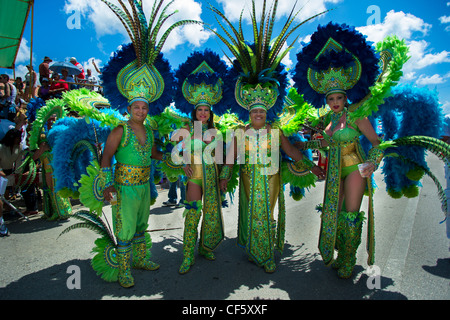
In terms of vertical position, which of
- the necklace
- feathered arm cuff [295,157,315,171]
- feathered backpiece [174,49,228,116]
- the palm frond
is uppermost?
feathered backpiece [174,49,228,116]

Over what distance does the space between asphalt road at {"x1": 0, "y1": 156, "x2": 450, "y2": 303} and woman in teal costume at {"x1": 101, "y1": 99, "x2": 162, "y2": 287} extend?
42 cm

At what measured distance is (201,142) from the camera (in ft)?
9.88

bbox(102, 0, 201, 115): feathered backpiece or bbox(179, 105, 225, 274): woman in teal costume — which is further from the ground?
bbox(102, 0, 201, 115): feathered backpiece

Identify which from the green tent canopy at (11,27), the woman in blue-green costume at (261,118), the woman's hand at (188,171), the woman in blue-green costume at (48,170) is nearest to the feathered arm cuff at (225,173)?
the woman in blue-green costume at (261,118)

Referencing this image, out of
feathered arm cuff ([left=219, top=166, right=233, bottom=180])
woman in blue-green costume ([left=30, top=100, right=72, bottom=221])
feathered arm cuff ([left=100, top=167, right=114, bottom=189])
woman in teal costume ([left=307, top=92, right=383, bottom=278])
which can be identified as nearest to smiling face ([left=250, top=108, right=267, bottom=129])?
feathered arm cuff ([left=219, top=166, right=233, bottom=180])

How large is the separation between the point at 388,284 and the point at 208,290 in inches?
69.5

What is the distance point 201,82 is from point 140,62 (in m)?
0.66

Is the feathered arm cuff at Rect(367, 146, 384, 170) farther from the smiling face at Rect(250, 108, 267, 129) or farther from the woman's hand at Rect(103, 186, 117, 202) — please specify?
the woman's hand at Rect(103, 186, 117, 202)

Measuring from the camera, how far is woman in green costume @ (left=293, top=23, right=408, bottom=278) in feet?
8.59

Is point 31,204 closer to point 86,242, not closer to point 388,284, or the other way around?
point 86,242

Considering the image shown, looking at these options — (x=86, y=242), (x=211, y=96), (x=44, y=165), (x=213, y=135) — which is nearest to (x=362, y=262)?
(x=213, y=135)

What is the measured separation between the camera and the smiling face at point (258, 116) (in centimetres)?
286

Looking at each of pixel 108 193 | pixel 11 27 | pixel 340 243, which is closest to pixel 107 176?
pixel 108 193

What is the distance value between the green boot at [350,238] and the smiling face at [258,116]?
1.30m
